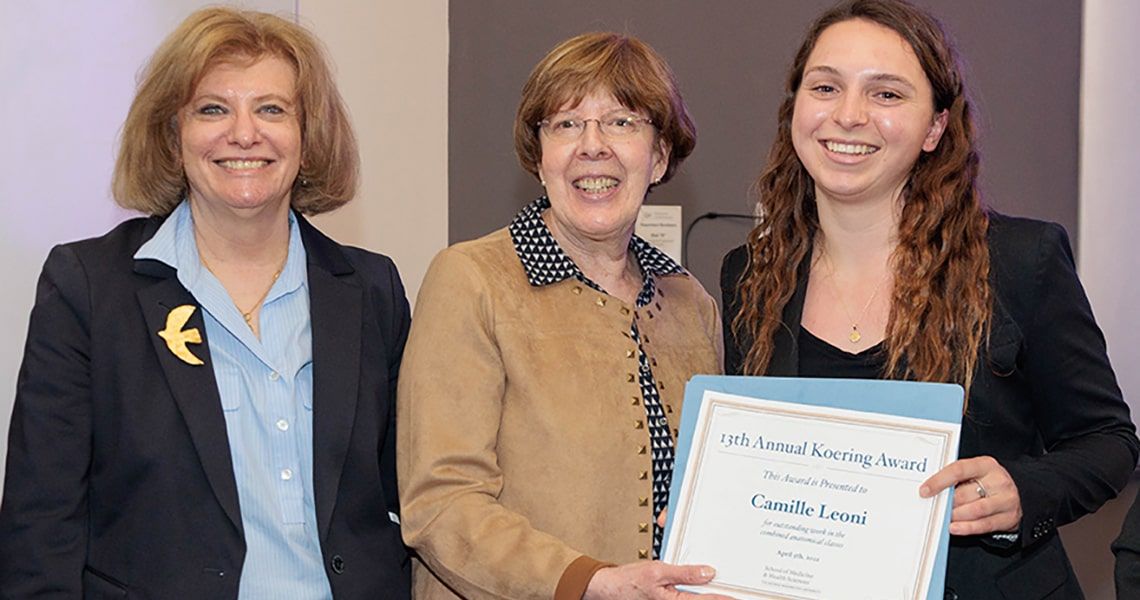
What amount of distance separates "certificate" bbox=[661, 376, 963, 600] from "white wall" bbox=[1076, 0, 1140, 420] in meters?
1.66

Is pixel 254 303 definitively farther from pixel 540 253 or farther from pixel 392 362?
pixel 540 253

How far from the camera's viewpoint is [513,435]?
2248 millimetres

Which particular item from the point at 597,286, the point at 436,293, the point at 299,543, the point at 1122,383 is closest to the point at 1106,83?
the point at 1122,383

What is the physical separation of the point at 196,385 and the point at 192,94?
1.71 ft

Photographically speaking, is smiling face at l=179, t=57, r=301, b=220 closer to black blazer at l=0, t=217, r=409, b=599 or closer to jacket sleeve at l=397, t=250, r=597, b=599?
black blazer at l=0, t=217, r=409, b=599

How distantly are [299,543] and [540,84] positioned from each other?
35.7 inches

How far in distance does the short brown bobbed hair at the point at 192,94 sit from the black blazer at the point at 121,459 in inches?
7.2

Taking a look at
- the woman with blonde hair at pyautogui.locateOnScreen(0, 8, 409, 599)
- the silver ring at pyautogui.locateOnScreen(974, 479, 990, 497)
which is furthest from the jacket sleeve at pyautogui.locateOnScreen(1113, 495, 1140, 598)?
the woman with blonde hair at pyautogui.locateOnScreen(0, 8, 409, 599)

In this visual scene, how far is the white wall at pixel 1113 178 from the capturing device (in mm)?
3369

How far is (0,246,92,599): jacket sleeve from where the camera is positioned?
215 centimetres

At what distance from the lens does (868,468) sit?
201 centimetres

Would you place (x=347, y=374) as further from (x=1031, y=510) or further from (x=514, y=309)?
(x=1031, y=510)

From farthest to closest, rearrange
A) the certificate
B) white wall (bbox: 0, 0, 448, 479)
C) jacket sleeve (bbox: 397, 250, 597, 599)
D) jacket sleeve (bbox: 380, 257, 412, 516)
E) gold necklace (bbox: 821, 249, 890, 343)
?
white wall (bbox: 0, 0, 448, 479)
jacket sleeve (bbox: 380, 257, 412, 516)
gold necklace (bbox: 821, 249, 890, 343)
jacket sleeve (bbox: 397, 250, 597, 599)
the certificate

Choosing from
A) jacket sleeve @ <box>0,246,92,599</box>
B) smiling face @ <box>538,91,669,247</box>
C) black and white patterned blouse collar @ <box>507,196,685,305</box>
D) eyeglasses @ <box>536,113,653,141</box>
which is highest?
eyeglasses @ <box>536,113,653,141</box>
